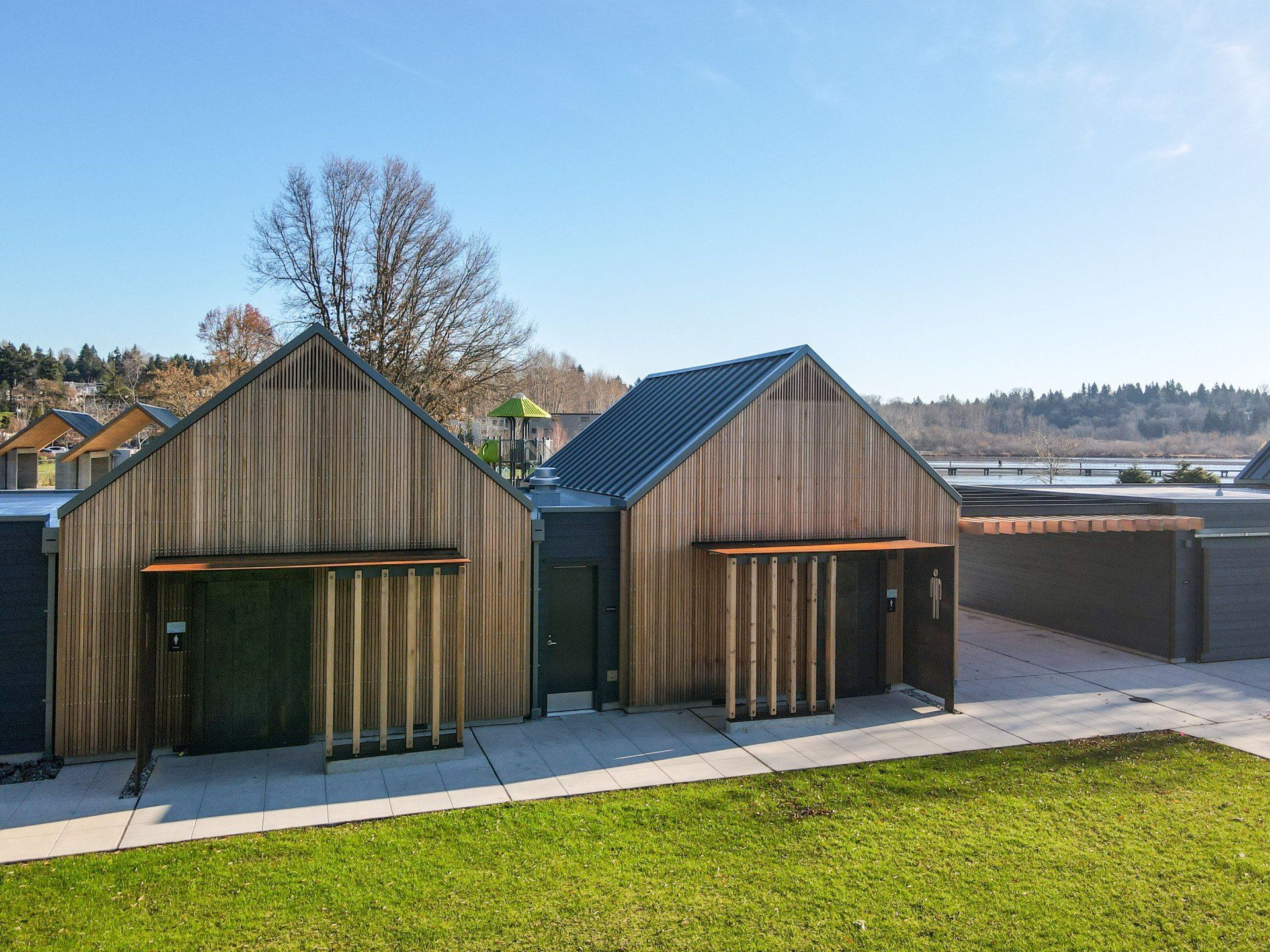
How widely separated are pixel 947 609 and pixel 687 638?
12.7 feet

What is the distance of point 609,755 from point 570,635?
2.12 m

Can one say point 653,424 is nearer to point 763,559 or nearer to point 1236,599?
point 763,559

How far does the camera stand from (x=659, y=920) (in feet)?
22.9

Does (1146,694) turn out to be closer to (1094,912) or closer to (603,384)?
(1094,912)

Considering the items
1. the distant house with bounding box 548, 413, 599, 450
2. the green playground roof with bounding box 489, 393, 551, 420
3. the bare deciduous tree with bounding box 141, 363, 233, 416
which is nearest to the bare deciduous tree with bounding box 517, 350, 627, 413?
the distant house with bounding box 548, 413, 599, 450

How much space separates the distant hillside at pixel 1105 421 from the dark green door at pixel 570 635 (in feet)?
277

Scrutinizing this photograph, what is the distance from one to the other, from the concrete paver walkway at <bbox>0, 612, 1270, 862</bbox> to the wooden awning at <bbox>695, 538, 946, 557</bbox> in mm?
2286

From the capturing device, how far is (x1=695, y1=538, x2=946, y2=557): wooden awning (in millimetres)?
12000

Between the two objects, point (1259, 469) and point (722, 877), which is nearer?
point (722, 877)

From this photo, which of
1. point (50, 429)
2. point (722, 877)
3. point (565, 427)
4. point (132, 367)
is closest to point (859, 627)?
point (722, 877)

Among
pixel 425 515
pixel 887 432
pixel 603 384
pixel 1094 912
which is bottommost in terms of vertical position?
pixel 1094 912

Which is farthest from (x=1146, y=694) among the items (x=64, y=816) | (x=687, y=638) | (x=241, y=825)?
(x=64, y=816)

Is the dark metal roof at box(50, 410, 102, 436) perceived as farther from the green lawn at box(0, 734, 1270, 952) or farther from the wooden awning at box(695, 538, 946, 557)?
the wooden awning at box(695, 538, 946, 557)

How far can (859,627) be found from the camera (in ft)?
45.7
